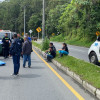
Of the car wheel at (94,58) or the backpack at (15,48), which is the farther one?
the car wheel at (94,58)

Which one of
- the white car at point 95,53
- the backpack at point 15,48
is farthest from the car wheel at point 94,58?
the backpack at point 15,48

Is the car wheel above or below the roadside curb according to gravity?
above

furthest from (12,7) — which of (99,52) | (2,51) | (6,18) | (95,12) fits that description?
(99,52)

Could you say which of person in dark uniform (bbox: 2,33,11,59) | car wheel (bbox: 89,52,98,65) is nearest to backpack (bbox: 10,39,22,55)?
car wheel (bbox: 89,52,98,65)

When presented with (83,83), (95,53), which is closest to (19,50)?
(83,83)

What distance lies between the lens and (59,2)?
70625 millimetres

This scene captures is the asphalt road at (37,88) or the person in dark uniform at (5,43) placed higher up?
the person in dark uniform at (5,43)

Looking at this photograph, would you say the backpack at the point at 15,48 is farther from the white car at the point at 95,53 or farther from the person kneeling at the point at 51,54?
the person kneeling at the point at 51,54

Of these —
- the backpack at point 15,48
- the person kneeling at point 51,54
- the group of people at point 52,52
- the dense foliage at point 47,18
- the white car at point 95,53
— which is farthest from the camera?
the dense foliage at point 47,18

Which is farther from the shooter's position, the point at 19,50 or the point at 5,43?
the point at 5,43

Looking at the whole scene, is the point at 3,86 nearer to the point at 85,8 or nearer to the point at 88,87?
the point at 88,87

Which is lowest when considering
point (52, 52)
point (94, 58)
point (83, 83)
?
point (83, 83)

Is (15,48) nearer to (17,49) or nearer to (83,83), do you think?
(17,49)

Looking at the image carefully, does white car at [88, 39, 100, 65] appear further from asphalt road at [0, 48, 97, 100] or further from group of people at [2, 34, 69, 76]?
asphalt road at [0, 48, 97, 100]
